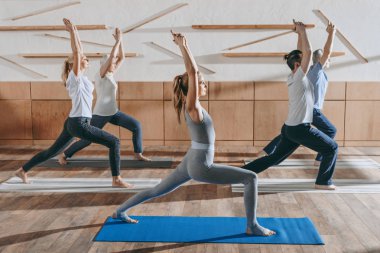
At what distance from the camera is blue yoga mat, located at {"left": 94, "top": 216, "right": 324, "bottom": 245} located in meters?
3.09

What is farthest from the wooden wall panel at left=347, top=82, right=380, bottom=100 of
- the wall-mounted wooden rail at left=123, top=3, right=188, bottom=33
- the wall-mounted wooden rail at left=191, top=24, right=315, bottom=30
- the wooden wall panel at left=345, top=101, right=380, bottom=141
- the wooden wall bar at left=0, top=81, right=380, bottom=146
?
the wall-mounted wooden rail at left=123, top=3, right=188, bottom=33

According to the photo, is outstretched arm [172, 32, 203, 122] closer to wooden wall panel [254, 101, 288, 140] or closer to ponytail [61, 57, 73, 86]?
ponytail [61, 57, 73, 86]

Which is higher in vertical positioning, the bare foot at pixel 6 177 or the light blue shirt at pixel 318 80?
the light blue shirt at pixel 318 80

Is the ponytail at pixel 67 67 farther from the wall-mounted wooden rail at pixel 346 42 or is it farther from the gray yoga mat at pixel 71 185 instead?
the wall-mounted wooden rail at pixel 346 42

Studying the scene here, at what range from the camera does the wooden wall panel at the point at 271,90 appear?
6570 mm

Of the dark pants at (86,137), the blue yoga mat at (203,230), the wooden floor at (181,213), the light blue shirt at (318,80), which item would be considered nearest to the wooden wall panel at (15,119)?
the wooden floor at (181,213)

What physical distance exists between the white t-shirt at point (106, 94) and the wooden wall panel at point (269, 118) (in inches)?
88.5

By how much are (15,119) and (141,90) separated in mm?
1850

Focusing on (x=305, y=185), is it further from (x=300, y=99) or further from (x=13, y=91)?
(x=13, y=91)

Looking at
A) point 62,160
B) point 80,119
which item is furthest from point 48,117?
point 80,119

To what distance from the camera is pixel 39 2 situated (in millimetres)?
6613

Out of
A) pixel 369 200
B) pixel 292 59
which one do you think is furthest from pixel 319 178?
pixel 292 59

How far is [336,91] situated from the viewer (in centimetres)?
654

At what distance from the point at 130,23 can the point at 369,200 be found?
4.00 m
